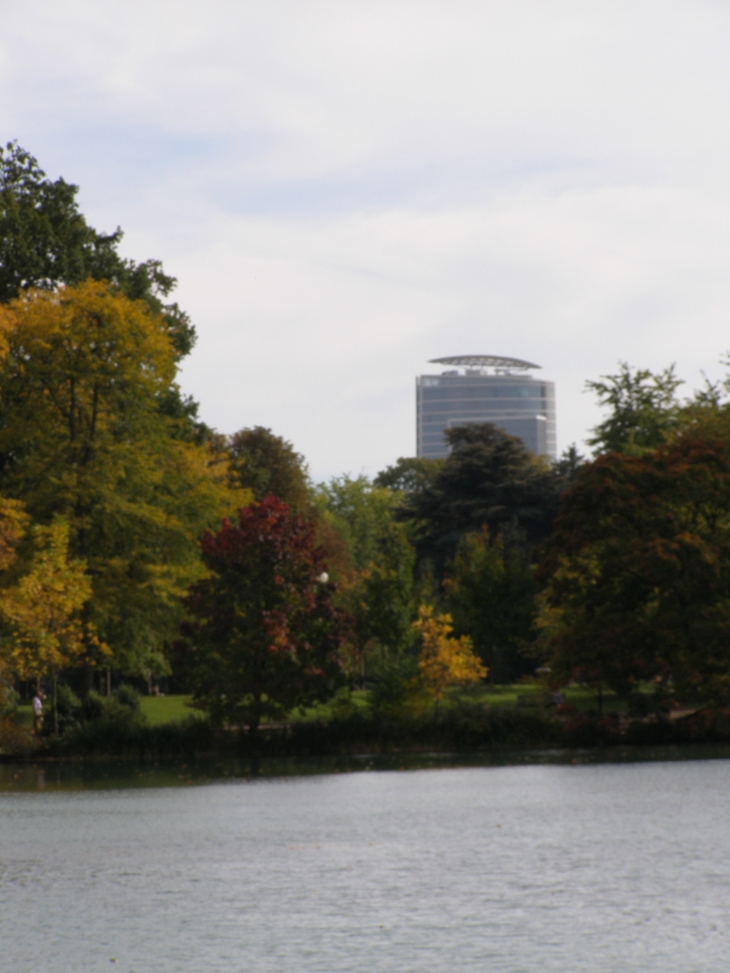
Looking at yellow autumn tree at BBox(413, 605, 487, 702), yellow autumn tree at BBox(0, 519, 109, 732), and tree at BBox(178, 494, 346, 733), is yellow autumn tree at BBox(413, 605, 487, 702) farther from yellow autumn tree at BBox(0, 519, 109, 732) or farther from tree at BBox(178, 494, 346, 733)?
yellow autumn tree at BBox(0, 519, 109, 732)

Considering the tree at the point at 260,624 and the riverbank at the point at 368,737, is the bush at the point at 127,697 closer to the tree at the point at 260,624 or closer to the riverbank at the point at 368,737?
the riverbank at the point at 368,737

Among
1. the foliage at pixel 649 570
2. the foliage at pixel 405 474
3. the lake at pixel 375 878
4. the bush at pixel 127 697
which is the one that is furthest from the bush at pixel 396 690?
the foliage at pixel 405 474

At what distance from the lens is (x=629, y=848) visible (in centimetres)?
1967

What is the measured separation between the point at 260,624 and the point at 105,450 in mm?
7979

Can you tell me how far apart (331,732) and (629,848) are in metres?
21.0

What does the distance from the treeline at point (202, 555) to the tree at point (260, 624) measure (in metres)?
0.06

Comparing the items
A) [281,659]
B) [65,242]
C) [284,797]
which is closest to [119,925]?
[284,797]

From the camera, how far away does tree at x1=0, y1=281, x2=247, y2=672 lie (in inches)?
1681

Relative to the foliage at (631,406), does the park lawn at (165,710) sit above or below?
below

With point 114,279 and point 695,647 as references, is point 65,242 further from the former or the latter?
point 695,647

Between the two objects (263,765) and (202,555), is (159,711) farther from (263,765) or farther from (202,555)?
(263,765)

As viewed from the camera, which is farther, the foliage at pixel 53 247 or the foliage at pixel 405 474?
the foliage at pixel 405 474

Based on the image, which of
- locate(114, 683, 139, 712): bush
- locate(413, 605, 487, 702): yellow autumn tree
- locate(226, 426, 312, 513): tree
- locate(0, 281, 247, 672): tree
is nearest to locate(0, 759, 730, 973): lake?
locate(114, 683, 139, 712): bush

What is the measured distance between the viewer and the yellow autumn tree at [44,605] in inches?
1503
